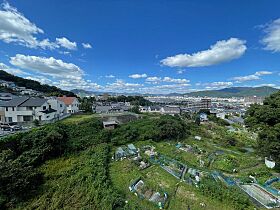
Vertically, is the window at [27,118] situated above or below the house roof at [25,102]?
below

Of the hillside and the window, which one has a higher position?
the hillside

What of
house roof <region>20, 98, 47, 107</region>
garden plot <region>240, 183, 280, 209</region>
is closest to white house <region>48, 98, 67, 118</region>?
house roof <region>20, 98, 47, 107</region>

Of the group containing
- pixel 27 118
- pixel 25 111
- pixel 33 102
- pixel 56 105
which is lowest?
pixel 27 118

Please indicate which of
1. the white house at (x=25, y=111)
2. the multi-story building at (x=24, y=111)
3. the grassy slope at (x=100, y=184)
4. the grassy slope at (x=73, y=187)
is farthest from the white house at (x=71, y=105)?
the grassy slope at (x=73, y=187)

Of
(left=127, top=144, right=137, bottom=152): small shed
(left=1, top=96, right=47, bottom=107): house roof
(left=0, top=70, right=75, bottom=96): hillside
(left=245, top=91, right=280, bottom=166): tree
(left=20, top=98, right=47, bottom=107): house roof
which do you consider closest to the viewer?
(left=245, top=91, right=280, bottom=166): tree

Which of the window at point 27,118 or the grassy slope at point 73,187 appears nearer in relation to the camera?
the grassy slope at point 73,187

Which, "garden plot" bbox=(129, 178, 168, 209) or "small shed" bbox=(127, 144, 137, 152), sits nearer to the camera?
"garden plot" bbox=(129, 178, 168, 209)

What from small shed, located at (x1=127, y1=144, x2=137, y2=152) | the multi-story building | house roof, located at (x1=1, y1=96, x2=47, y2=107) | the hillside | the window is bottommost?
small shed, located at (x1=127, y1=144, x2=137, y2=152)

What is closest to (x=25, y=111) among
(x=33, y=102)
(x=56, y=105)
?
(x=33, y=102)

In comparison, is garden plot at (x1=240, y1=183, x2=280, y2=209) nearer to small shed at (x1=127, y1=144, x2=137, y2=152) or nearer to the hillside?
small shed at (x1=127, y1=144, x2=137, y2=152)

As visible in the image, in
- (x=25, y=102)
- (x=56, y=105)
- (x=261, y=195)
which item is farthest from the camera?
(x=56, y=105)

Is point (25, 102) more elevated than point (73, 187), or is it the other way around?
point (25, 102)

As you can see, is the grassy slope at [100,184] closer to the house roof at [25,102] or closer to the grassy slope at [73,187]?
the grassy slope at [73,187]

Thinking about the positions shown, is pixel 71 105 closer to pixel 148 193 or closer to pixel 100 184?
pixel 100 184
